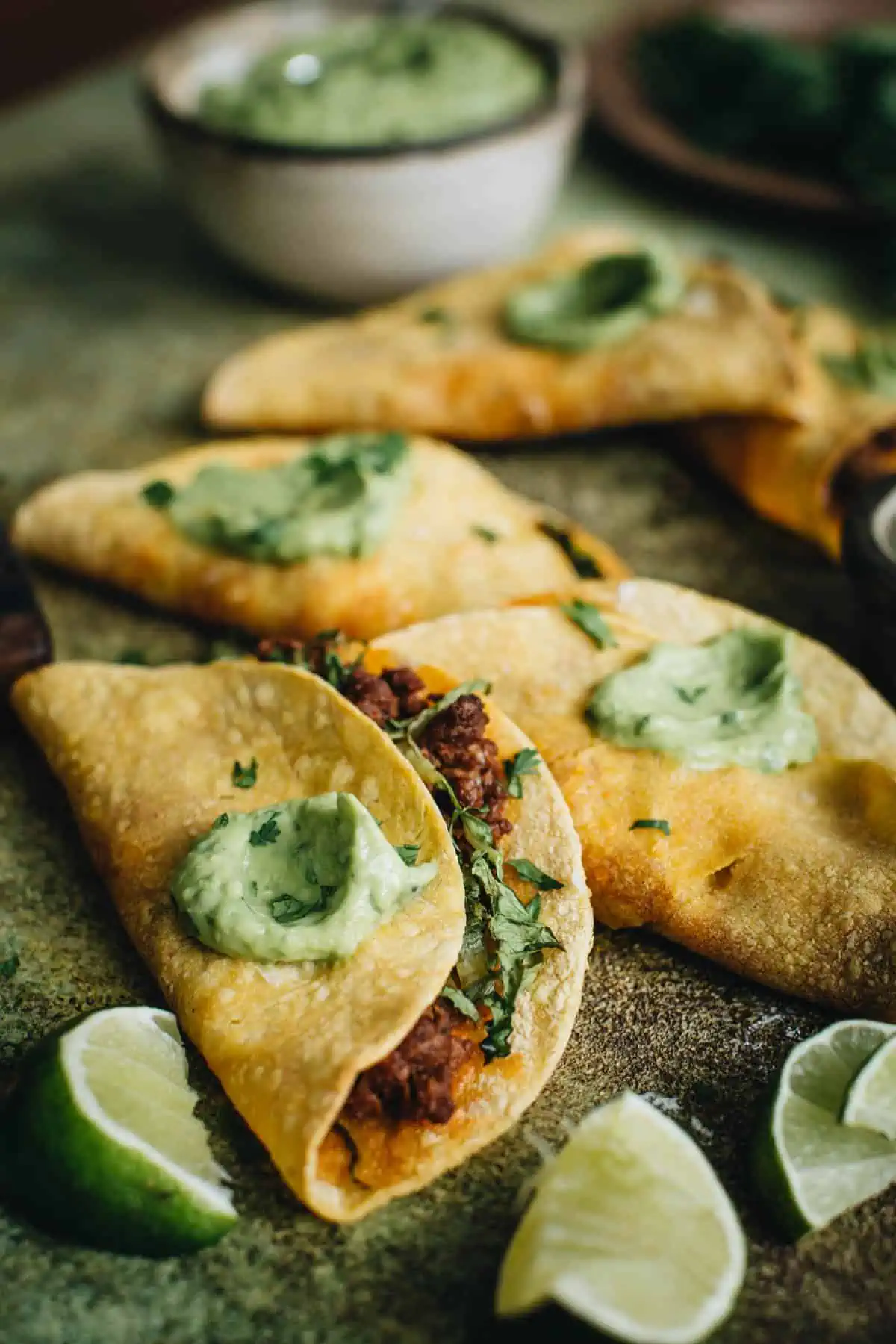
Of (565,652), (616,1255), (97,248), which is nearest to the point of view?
(616,1255)

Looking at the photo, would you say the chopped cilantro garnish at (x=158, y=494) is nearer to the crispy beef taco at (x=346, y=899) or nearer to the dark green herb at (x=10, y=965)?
the crispy beef taco at (x=346, y=899)

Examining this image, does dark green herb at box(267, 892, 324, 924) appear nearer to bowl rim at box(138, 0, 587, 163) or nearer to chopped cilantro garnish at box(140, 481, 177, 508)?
chopped cilantro garnish at box(140, 481, 177, 508)

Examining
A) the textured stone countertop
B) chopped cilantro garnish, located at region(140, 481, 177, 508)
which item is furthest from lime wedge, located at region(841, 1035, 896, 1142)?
chopped cilantro garnish, located at region(140, 481, 177, 508)

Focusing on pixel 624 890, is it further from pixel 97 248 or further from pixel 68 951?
pixel 97 248

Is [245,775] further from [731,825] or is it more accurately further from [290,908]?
[731,825]

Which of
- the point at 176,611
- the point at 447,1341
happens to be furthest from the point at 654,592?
the point at 447,1341

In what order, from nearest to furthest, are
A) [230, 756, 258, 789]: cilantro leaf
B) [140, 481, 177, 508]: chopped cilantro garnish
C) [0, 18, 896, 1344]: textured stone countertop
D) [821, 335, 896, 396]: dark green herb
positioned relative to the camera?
[0, 18, 896, 1344]: textured stone countertop
[230, 756, 258, 789]: cilantro leaf
[140, 481, 177, 508]: chopped cilantro garnish
[821, 335, 896, 396]: dark green herb
